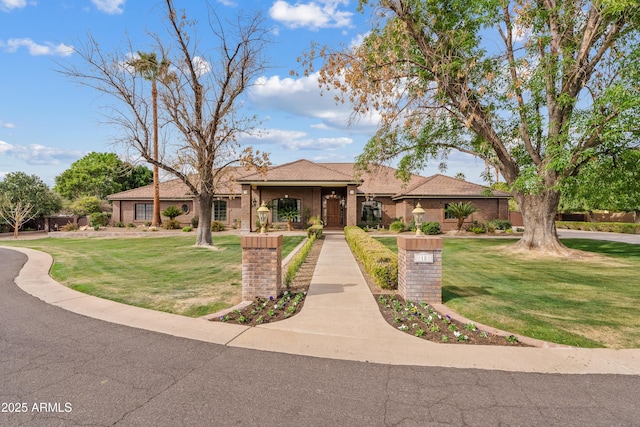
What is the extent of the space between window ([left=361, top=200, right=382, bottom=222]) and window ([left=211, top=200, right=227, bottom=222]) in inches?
506

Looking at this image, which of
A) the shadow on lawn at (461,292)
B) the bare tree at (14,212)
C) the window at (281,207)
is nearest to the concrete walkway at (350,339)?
the shadow on lawn at (461,292)

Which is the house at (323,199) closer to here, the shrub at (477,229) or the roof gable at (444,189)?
the roof gable at (444,189)

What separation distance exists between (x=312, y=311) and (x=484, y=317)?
3.07 meters

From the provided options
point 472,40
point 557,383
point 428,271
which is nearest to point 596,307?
point 428,271

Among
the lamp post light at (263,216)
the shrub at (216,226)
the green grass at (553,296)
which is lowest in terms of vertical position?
the green grass at (553,296)

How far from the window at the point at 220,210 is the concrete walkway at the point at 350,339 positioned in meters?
23.8

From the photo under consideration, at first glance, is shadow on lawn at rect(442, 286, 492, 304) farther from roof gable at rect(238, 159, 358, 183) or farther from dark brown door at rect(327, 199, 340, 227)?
dark brown door at rect(327, 199, 340, 227)

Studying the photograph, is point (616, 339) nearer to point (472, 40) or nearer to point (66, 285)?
point (66, 285)

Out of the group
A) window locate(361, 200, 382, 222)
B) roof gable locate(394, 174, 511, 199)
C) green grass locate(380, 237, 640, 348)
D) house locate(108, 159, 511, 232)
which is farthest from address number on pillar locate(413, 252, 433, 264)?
window locate(361, 200, 382, 222)

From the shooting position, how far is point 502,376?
12.3 ft

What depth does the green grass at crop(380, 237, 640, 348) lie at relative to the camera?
17.1 feet

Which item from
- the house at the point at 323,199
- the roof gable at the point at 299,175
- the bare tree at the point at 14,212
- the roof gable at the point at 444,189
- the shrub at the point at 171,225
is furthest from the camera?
the shrub at the point at 171,225

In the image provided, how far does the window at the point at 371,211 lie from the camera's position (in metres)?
30.3

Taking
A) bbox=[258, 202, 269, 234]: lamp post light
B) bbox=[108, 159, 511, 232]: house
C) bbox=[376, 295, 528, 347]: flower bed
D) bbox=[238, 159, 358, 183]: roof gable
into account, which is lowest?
bbox=[376, 295, 528, 347]: flower bed
